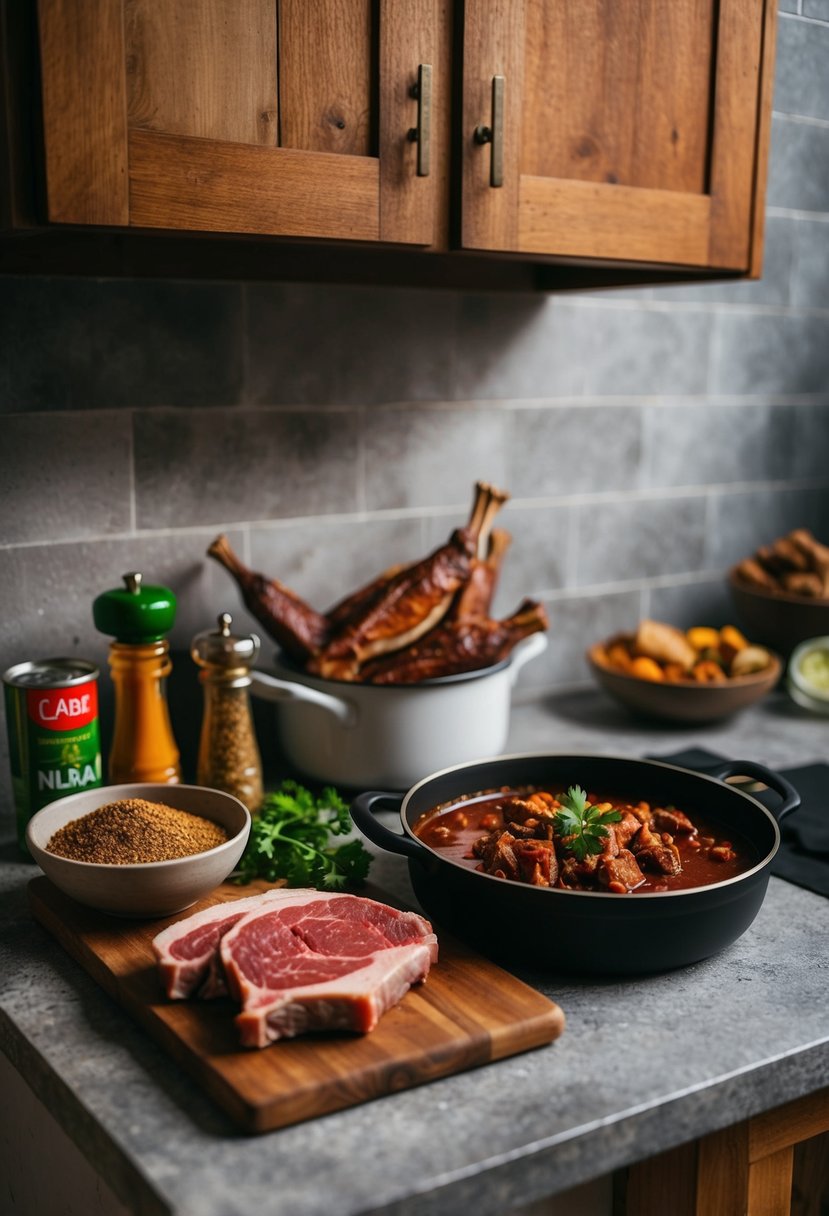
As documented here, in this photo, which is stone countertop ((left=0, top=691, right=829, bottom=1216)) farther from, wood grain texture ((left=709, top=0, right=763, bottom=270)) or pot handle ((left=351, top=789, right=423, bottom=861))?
wood grain texture ((left=709, top=0, right=763, bottom=270))

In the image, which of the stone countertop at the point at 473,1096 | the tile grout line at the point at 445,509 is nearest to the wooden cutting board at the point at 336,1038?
the stone countertop at the point at 473,1096

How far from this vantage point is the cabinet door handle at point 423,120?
3.89 ft

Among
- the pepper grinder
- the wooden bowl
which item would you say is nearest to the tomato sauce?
the pepper grinder

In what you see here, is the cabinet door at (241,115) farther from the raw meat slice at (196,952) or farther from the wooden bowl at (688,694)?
the wooden bowl at (688,694)

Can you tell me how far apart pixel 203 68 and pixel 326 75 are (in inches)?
5.2

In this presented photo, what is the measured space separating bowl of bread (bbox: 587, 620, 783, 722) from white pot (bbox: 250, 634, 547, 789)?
353mm

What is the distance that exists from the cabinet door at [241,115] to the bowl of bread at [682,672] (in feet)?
2.65

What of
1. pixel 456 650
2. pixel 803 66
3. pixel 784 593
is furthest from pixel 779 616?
pixel 803 66

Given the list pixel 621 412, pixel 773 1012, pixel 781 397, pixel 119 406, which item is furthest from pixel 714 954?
pixel 781 397

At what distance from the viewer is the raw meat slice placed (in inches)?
38.2

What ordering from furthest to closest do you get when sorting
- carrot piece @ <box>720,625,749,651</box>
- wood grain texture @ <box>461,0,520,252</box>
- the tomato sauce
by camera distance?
carrot piece @ <box>720,625,749,651</box> → wood grain texture @ <box>461,0,520,252</box> → the tomato sauce

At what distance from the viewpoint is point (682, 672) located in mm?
1805

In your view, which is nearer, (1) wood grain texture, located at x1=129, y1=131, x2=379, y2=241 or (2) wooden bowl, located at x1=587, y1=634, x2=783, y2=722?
(1) wood grain texture, located at x1=129, y1=131, x2=379, y2=241

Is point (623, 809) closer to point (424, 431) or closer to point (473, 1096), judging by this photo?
point (473, 1096)
